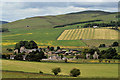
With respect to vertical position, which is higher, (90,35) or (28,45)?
(90,35)

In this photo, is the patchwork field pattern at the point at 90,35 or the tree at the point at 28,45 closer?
the tree at the point at 28,45

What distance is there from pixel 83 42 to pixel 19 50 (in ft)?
138

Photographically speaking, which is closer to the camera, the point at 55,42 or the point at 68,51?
the point at 68,51

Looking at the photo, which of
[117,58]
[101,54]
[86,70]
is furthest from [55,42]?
[86,70]

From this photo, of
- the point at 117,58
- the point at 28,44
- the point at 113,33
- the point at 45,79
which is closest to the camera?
the point at 45,79

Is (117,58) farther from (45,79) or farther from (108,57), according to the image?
(45,79)

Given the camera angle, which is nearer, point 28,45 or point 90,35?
point 28,45

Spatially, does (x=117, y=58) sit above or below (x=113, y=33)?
below

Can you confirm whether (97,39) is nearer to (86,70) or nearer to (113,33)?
(113,33)

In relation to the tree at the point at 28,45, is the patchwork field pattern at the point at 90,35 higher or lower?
higher

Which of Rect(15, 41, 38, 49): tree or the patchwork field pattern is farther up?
the patchwork field pattern

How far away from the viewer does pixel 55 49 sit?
13812 centimetres

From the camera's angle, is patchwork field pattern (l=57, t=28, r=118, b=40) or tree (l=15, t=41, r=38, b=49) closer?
tree (l=15, t=41, r=38, b=49)

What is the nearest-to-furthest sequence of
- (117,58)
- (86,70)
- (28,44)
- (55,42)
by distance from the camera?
(86,70)
(117,58)
(28,44)
(55,42)
